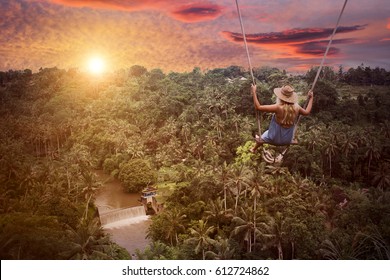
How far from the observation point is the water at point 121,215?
12641mm

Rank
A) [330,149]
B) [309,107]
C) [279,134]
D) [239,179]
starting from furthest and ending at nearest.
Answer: [330,149] < [239,179] < [279,134] < [309,107]

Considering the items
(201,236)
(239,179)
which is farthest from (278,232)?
(239,179)

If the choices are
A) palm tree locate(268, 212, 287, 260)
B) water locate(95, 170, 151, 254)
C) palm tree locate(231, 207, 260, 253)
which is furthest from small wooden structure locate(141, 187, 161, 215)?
palm tree locate(268, 212, 287, 260)

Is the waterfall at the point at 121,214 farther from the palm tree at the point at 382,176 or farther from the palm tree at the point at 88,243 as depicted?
the palm tree at the point at 382,176

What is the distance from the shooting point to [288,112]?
185 inches

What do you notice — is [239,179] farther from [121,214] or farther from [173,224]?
[121,214]

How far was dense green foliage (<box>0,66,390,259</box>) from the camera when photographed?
10516mm

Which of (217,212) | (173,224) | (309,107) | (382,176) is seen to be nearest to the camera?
(309,107)

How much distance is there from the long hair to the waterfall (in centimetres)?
972

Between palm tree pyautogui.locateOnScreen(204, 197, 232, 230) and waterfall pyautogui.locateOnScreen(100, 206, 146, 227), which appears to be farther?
waterfall pyautogui.locateOnScreen(100, 206, 146, 227)

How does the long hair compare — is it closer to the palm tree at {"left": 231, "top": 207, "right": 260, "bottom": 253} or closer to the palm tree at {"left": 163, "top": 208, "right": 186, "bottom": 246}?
the palm tree at {"left": 231, "top": 207, "right": 260, "bottom": 253}

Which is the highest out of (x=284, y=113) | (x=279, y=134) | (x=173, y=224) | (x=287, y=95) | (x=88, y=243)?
(x=287, y=95)

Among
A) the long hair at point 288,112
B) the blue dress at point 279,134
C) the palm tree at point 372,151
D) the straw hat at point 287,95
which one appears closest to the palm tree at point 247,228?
the palm tree at point 372,151

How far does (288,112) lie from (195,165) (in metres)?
10.3
